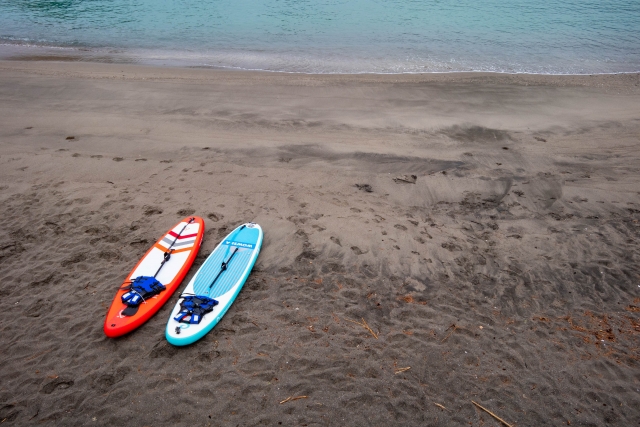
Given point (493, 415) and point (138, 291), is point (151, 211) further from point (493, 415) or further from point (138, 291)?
point (493, 415)

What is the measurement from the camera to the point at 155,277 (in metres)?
5.09

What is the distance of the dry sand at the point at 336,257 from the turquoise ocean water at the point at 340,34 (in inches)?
191

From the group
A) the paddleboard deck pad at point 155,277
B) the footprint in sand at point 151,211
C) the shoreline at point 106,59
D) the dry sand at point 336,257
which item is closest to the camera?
the dry sand at point 336,257

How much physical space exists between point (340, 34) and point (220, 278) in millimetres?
14807

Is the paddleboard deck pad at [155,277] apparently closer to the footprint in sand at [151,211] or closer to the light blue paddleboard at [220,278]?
the light blue paddleboard at [220,278]

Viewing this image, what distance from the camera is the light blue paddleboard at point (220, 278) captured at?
433 centimetres

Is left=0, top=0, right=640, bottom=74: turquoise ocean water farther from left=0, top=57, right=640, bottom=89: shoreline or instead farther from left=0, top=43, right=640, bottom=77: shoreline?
left=0, top=57, right=640, bottom=89: shoreline

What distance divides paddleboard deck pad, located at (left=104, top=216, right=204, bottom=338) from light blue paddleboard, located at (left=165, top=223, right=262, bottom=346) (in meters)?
0.23

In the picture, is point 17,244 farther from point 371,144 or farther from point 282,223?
point 371,144

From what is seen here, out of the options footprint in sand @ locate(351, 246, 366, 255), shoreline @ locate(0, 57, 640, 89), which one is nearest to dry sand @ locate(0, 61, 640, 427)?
footprint in sand @ locate(351, 246, 366, 255)

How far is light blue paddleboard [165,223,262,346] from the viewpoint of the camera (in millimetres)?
4332

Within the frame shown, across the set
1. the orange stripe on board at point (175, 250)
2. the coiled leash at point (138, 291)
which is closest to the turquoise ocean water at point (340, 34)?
the orange stripe on board at point (175, 250)

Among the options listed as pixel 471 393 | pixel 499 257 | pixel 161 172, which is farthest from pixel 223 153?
pixel 471 393

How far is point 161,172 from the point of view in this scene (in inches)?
282
